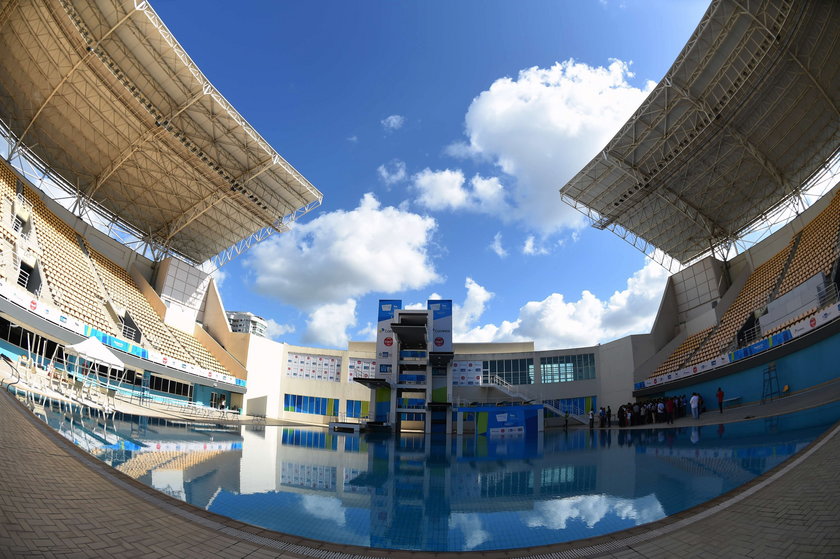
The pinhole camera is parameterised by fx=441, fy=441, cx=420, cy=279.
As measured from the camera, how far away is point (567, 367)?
4212 centimetres

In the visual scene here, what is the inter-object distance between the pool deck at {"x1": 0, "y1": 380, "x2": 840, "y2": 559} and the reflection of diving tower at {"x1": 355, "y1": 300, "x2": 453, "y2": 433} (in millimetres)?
26666

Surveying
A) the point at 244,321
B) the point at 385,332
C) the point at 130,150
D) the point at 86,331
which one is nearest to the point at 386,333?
the point at 385,332

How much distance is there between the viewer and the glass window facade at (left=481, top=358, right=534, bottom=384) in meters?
43.3

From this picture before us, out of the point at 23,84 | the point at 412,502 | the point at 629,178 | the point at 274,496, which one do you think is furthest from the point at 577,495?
the point at 23,84

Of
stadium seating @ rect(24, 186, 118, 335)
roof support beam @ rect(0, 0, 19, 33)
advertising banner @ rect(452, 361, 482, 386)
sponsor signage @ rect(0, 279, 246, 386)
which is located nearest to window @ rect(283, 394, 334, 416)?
sponsor signage @ rect(0, 279, 246, 386)

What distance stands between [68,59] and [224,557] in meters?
32.6

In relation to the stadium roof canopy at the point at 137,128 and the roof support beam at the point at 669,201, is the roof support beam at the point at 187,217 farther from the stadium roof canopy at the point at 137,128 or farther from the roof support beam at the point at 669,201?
the roof support beam at the point at 669,201

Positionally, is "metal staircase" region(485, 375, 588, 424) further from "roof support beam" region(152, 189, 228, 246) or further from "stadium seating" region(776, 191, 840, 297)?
"roof support beam" region(152, 189, 228, 246)

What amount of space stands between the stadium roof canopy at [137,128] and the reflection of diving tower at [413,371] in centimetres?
1510

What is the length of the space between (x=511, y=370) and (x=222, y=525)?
40793 millimetres

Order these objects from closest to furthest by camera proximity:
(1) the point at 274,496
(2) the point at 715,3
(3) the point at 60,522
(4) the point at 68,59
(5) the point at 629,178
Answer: (3) the point at 60,522
(1) the point at 274,496
(2) the point at 715,3
(4) the point at 68,59
(5) the point at 629,178

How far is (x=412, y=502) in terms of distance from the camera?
7.61m

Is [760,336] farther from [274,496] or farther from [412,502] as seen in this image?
[274,496]

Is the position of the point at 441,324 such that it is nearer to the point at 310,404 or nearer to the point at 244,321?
the point at 310,404
